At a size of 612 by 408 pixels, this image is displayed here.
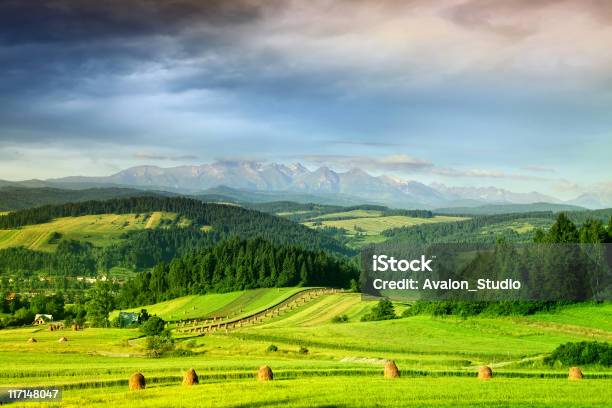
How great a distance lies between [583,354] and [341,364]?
22.6 m

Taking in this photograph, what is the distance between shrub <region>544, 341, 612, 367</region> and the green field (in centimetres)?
158

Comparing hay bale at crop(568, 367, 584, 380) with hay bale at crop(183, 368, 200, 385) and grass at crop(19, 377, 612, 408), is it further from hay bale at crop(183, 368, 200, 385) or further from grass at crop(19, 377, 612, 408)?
hay bale at crop(183, 368, 200, 385)

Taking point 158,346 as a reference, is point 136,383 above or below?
above

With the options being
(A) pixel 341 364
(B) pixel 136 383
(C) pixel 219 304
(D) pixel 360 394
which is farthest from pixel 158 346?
(C) pixel 219 304

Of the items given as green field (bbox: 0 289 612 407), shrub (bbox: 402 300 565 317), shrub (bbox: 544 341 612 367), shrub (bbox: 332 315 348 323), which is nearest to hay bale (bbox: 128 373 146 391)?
green field (bbox: 0 289 612 407)

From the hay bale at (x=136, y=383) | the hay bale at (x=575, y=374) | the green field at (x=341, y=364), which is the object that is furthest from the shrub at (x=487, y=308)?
the hay bale at (x=136, y=383)

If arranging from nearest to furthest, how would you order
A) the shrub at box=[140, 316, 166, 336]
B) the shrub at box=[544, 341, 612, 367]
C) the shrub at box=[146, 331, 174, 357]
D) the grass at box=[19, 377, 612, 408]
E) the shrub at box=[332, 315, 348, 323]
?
the grass at box=[19, 377, 612, 408] → the shrub at box=[544, 341, 612, 367] → the shrub at box=[146, 331, 174, 357] → the shrub at box=[140, 316, 166, 336] → the shrub at box=[332, 315, 348, 323]

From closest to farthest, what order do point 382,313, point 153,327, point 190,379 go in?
1. point 190,379
2. point 153,327
3. point 382,313

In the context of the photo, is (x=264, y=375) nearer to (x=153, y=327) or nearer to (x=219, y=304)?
(x=153, y=327)

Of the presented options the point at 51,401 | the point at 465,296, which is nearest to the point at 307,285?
the point at 465,296

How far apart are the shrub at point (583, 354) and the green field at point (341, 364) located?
158 cm

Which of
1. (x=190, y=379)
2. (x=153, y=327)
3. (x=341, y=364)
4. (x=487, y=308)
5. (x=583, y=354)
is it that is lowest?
(x=153, y=327)

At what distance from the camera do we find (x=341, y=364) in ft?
201

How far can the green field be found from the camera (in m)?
37.4
